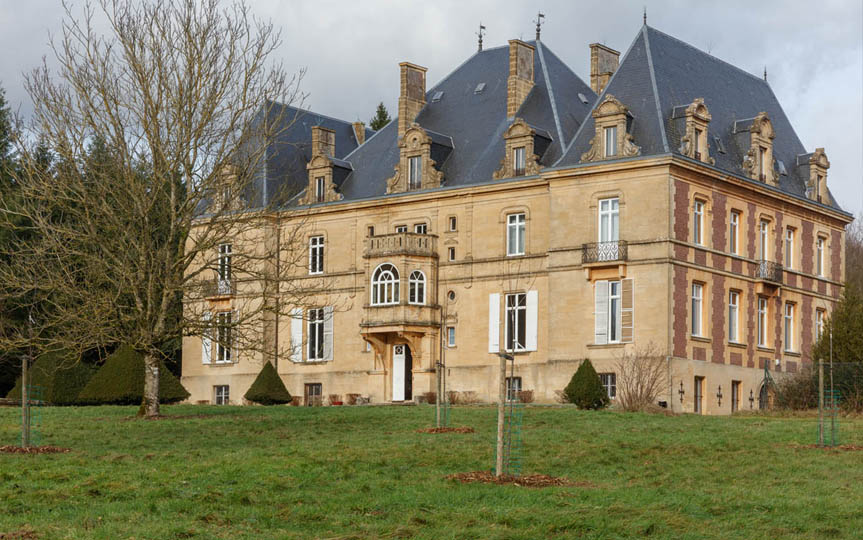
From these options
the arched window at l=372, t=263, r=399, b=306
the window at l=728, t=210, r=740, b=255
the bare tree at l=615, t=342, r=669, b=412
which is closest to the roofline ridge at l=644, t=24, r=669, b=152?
the window at l=728, t=210, r=740, b=255

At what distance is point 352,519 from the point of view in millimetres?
16344

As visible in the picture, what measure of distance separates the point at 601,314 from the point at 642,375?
3585 mm

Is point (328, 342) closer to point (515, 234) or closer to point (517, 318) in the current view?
point (517, 318)

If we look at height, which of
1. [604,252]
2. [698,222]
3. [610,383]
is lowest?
[610,383]

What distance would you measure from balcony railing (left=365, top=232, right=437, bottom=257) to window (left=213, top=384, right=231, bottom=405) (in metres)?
9.16

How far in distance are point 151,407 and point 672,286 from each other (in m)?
18.2

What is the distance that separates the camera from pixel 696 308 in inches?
1797

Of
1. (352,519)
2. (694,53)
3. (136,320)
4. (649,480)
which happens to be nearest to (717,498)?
(649,480)

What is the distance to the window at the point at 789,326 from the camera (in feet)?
165

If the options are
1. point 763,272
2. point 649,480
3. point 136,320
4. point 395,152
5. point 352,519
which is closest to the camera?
point 352,519

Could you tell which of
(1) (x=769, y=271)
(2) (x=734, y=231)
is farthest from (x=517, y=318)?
(1) (x=769, y=271)

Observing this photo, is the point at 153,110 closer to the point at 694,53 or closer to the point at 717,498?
the point at 717,498

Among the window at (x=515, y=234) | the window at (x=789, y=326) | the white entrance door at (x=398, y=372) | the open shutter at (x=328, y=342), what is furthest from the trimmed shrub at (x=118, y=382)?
the window at (x=789, y=326)

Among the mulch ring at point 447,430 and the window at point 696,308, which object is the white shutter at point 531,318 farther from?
the mulch ring at point 447,430
